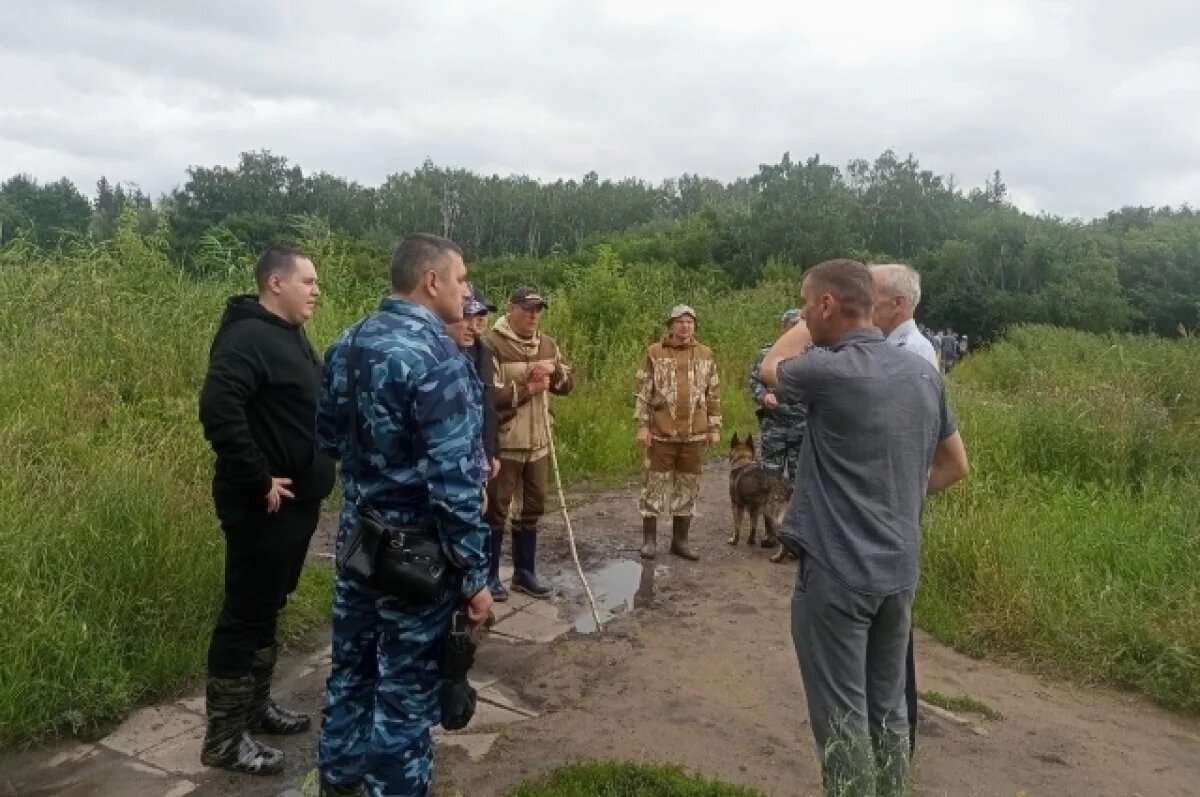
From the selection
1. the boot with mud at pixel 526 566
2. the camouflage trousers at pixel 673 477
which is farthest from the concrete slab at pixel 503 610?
the camouflage trousers at pixel 673 477

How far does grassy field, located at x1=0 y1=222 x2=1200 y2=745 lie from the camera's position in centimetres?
404

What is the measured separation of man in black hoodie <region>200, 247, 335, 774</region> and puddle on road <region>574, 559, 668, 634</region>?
213cm

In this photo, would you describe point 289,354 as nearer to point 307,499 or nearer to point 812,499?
point 307,499

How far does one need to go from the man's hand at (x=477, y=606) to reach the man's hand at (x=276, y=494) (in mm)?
972

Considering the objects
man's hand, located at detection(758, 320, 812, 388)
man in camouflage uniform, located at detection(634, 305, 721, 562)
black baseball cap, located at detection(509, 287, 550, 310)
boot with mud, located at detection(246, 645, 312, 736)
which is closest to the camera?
man's hand, located at detection(758, 320, 812, 388)

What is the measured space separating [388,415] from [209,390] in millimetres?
939

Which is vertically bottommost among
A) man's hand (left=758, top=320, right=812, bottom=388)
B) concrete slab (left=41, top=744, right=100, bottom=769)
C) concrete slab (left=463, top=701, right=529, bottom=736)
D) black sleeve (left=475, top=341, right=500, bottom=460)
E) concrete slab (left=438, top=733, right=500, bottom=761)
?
concrete slab (left=41, top=744, right=100, bottom=769)

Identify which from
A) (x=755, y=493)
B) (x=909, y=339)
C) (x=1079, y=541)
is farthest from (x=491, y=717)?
(x=1079, y=541)

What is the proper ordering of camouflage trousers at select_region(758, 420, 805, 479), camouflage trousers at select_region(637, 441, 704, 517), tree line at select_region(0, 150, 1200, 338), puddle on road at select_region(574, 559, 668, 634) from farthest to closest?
tree line at select_region(0, 150, 1200, 338), camouflage trousers at select_region(758, 420, 805, 479), camouflage trousers at select_region(637, 441, 704, 517), puddle on road at select_region(574, 559, 668, 634)

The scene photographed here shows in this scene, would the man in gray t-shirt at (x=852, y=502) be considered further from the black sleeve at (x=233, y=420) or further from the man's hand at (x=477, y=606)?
the black sleeve at (x=233, y=420)

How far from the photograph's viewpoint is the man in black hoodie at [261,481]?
3.23 meters

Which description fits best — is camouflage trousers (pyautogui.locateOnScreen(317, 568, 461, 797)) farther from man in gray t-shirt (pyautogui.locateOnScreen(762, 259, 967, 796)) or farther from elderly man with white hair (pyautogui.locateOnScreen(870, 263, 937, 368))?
elderly man with white hair (pyautogui.locateOnScreen(870, 263, 937, 368))

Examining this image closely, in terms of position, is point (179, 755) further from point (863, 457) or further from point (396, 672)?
point (863, 457)

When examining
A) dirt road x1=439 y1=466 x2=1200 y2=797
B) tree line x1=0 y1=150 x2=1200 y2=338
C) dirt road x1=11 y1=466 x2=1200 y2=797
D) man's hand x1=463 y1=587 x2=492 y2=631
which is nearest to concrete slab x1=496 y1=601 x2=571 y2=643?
dirt road x1=11 y1=466 x2=1200 y2=797
